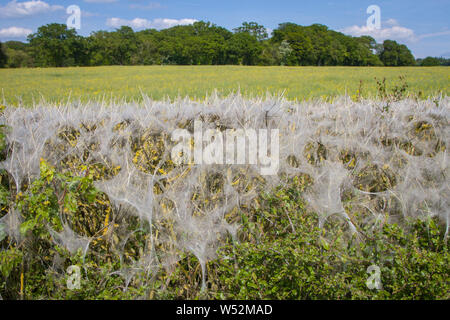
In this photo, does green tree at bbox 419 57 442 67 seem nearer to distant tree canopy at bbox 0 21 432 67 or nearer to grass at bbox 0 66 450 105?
distant tree canopy at bbox 0 21 432 67

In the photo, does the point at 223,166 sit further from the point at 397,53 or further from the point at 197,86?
the point at 397,53

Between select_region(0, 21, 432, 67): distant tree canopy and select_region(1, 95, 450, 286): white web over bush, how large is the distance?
6886 cm

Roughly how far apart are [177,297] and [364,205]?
1634 mm

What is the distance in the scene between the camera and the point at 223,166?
9.04ft

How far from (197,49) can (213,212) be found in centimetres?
7734

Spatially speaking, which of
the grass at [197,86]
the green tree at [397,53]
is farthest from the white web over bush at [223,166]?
the green tree at [397,53]

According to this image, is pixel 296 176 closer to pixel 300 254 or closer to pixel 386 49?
pixel 300 254

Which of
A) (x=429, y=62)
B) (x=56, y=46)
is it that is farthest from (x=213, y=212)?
(x=429, y=62)

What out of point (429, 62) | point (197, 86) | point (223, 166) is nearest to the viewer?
point (223, 166)

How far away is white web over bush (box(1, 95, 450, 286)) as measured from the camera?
2.47m

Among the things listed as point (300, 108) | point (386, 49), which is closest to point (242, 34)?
point (386, 49)

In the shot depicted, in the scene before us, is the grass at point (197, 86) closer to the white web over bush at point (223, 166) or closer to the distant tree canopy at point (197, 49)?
the white web over bush at point (223, 166)

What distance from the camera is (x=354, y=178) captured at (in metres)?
2.89

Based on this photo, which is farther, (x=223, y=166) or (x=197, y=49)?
(x=197, y=49)
